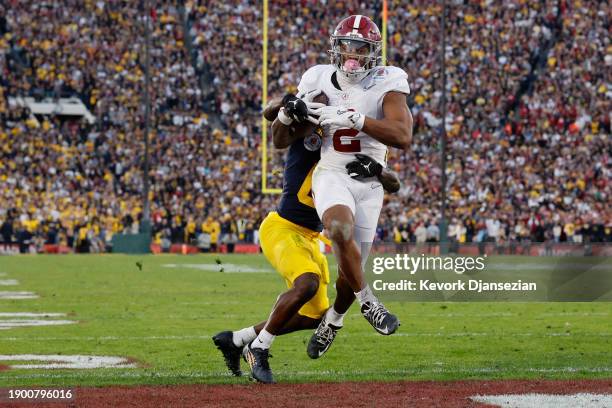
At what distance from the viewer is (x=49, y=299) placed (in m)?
13.8

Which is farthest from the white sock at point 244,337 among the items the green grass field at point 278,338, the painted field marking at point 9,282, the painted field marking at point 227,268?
the painted field marking at point 227,268

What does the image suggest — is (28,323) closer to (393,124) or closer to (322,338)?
(322,338)

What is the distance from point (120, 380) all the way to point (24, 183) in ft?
76.8

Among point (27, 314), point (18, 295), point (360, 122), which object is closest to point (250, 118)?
point (18, 295)

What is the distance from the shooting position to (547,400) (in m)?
5.79

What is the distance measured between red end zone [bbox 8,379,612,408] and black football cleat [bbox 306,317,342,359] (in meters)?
0.28

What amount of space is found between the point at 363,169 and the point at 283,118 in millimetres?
535

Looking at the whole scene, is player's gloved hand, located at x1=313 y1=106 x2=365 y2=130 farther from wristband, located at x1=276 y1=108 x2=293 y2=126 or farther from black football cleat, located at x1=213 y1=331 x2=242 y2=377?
black football cleat, located at x1=213 y1=331 x2=242 y2=377

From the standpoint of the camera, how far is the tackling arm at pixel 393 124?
609 cm

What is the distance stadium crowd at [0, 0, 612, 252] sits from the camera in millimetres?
28625

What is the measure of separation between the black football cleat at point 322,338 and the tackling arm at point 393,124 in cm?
119

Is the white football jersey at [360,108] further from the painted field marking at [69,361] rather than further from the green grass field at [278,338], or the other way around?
the painted field marking at [69,361]

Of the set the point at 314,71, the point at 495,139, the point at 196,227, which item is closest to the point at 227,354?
the point at 314,71

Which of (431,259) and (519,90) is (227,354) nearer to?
(431,259)
